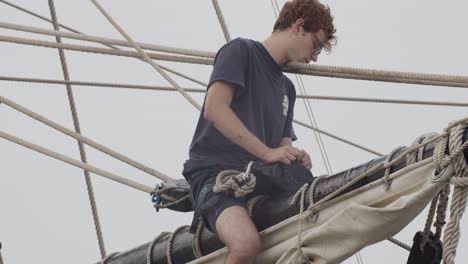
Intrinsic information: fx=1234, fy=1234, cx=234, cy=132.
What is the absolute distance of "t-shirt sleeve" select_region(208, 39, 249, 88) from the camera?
13.0ft

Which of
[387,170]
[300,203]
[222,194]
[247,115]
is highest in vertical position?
[247,115]

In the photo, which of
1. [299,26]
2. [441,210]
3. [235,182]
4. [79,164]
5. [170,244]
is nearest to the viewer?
[441,210]

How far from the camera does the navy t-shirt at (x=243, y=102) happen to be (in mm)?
4023

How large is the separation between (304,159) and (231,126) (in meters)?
0.29

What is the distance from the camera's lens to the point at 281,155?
395 centimetres

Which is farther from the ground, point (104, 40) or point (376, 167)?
point (104, 40)

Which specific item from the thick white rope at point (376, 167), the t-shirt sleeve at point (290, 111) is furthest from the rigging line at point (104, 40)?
the thick white rope at point (376, 167)

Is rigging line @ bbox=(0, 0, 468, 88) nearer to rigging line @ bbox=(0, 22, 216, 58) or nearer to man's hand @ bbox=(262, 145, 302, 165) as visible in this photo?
man's hand @ bbox=(262, 145, 302, 165)

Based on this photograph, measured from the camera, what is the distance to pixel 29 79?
5.80m

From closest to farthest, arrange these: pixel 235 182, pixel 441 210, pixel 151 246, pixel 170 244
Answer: pixel 441 210 → pixel 235 182 → pixel 170 244 → pixel 151 246

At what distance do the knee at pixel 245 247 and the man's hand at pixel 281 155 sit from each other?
26cm

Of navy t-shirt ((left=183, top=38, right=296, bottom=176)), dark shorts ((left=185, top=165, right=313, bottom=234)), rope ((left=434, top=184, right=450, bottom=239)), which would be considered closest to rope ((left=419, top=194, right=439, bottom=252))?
rope ((left=434, top=184, right=450, bottom=239))

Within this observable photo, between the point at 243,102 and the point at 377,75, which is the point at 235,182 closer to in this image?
the point at 243,102

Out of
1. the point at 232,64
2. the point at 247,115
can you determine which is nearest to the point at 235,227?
the point at 247,115
